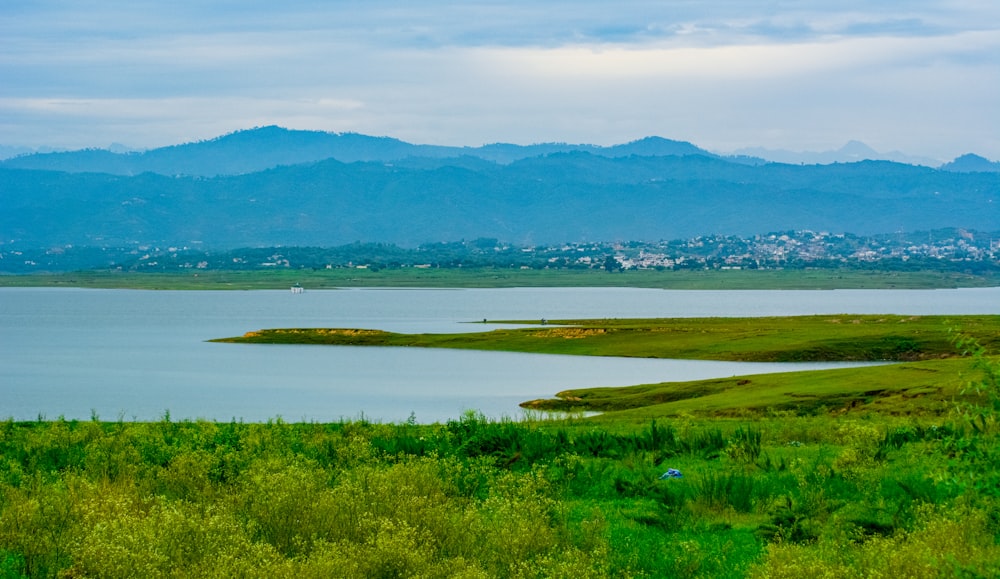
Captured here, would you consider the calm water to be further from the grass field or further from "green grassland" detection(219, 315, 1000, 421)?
the grass field

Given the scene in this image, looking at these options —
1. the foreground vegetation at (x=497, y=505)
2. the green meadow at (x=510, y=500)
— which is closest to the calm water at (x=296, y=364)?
the green meadow at (x=510, y=500)

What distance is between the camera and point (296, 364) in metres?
73.9

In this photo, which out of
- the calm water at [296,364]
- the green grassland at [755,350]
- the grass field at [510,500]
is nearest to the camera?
the grass field at [510,500]

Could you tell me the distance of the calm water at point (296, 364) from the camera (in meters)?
51.3

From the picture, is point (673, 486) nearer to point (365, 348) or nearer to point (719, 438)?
point (719, 438)

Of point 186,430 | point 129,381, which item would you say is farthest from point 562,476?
point 129,381

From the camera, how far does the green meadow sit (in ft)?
40.4

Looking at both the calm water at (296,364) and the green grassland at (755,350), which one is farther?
the calm water at (296,364)

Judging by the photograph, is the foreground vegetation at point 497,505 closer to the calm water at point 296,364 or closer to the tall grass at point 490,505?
the tall grass at point 490,505

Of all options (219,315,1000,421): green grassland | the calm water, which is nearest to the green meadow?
(219,315,1000,421): green grassland

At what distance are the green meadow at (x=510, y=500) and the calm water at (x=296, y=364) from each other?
68.6 ft

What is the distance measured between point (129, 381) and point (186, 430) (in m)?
43.0

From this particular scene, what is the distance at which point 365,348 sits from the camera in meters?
86.1

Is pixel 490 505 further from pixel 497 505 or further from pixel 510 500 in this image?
pixel 510 500
